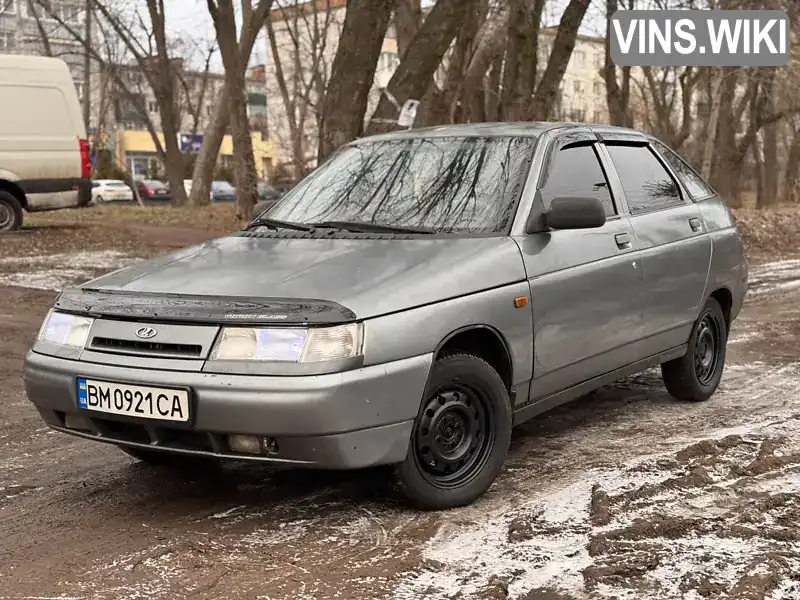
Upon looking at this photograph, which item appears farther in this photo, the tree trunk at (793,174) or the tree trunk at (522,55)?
the tree trunk at (793,174)

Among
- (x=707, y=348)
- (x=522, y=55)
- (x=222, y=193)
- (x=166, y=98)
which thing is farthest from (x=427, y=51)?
(x=222, y=193)

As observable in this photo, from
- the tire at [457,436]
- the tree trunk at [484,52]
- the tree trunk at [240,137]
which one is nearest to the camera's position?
the tire at [457,436]

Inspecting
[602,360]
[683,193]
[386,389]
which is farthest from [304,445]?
[683,193]

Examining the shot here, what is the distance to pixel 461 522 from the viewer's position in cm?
410

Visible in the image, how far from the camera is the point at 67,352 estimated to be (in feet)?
13.8

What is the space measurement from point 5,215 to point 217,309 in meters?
13.7

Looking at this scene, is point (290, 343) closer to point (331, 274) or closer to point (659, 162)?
point (331, 274)

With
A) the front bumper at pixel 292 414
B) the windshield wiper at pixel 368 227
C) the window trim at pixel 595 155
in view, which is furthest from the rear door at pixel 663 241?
the front bumper at pixel 292 414

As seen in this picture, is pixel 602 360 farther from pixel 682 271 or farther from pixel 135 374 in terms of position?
pixel 135 374

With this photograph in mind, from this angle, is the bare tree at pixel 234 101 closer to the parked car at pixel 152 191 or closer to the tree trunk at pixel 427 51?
the tree trunk at pixel 427 51

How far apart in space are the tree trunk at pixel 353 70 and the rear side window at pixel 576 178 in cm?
636

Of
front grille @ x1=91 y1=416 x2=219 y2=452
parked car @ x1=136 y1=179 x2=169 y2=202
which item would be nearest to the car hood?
front grille @ x1=91 y1=416 x2=219 y2=452

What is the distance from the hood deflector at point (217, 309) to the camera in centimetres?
382

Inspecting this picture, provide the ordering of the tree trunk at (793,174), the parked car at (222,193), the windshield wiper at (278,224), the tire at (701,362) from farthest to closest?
1. the parked car at (222,193)
2. the tree trunk at (793,174)
3. the tire at (701,362)
4. the windshield wiper at (278,224)
